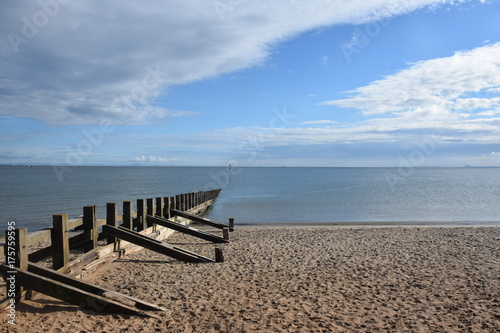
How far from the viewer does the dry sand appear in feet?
18.6

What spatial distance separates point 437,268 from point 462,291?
1.99 metres

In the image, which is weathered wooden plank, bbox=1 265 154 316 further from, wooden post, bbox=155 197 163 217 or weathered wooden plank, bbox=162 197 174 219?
weathered wooden plank, bbox=162 197 174 219

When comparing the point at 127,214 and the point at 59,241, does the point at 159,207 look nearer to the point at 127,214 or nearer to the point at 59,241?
the point at 127,214

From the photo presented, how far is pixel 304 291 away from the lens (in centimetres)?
745

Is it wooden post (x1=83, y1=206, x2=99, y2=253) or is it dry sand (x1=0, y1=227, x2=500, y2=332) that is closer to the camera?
dry sand (x1=0, y1=227, x2=500, y2=332)

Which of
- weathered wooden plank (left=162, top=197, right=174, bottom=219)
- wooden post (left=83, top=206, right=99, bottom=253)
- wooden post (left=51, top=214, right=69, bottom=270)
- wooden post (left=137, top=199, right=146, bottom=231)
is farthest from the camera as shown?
weathered wooden plank (left=162, top=197, right=174, bottom=219)

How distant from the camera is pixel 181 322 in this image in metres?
5.80

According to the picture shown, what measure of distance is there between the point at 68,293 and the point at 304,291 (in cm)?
424

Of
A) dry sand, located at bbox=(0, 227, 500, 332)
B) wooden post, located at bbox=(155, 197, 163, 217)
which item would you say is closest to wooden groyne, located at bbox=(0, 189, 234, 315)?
dry sand, located at bbox=(0, 227, 500, 332)

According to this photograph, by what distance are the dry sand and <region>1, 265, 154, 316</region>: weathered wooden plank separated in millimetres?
127

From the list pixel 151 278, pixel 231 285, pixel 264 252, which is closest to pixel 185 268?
pixel 151 278

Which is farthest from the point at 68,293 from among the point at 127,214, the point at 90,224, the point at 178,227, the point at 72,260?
the point at 178,227

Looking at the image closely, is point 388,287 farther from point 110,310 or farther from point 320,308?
point 110,310

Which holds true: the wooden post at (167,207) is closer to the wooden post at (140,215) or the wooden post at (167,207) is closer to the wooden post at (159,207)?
the wooden post at (159,207)
